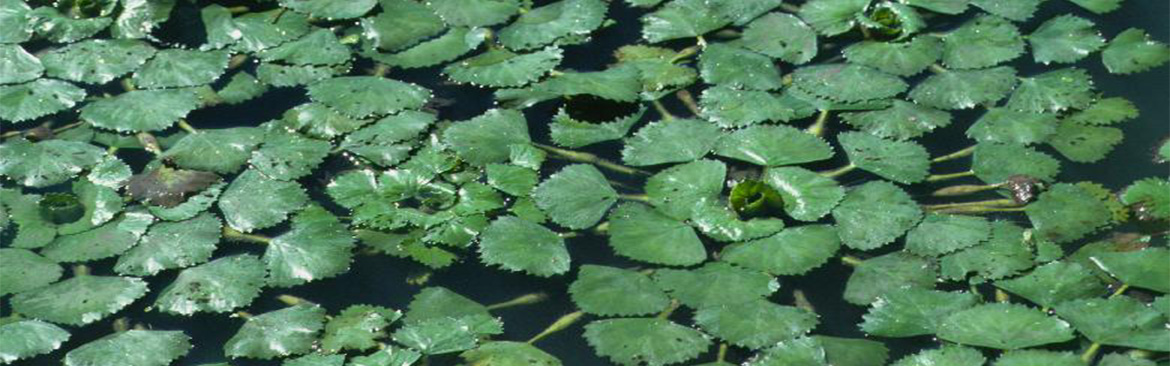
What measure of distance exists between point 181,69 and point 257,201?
404 mm

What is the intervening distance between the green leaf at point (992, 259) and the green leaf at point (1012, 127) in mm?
245

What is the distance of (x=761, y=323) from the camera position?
72.6 inches

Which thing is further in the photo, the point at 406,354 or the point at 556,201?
the point at 556,201

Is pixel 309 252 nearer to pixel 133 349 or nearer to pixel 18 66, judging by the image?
pixel 133 349

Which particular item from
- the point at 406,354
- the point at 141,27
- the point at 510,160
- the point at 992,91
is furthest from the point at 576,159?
the point at 141,27

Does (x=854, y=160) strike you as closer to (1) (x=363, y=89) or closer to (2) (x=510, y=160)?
(2) (x=510, y=160)

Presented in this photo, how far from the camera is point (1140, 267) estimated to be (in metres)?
1.92

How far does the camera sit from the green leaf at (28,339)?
1.87 meters

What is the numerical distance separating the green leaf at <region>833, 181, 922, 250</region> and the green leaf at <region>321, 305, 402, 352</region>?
644 mm

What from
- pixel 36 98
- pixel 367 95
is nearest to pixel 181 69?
pixel 36 98

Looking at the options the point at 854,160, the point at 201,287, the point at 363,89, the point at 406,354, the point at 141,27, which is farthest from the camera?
the point at 141,27

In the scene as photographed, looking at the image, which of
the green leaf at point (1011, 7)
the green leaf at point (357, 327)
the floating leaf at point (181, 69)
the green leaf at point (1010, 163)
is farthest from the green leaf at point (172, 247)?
the green leaf at point (1011, 7)

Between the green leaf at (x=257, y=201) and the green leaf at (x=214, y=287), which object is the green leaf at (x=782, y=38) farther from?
the green leaf at (x=214, y=287)

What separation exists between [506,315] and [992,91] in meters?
0.90
